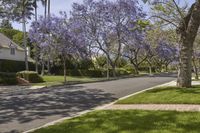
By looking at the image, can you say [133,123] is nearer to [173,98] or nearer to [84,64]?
[173,98]

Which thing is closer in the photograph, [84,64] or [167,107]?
[167,107]

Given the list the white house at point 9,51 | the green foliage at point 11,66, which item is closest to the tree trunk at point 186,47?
the green foliage at point 11,66

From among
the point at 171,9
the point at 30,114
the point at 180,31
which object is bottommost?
the point at 30,114

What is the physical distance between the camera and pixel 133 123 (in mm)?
10016

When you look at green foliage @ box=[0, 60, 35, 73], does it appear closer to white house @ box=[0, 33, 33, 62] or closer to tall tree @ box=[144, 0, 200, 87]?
white house @ box=[0, 33, 33, 62]

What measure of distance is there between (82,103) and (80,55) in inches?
1409

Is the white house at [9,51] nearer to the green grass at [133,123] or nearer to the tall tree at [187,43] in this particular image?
the tall tree at [187,43]

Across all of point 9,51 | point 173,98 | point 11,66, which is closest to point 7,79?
point 11,66

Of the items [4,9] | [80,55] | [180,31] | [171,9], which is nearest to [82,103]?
[180,31]

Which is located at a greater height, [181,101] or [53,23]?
[53,23]

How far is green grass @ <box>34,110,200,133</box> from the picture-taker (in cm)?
911

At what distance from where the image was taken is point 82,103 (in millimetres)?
16766

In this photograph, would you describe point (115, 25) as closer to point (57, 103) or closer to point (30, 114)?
point (57, 103)

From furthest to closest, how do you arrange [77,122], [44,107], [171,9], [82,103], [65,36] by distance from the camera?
[65,36] < [171,9] < [82,103] < [44,107] < [77,122]
